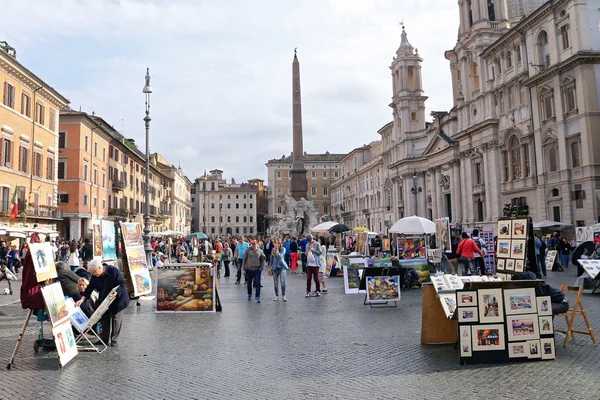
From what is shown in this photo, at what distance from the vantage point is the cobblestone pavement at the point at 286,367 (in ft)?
16.6

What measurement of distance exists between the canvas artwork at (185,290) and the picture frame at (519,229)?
6.45 m

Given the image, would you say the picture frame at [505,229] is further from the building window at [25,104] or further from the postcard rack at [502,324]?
the building window at [25,104]

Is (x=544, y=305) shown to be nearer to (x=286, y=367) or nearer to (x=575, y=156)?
(x=286, y=367)

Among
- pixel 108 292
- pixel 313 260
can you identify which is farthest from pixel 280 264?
pixel 108 292

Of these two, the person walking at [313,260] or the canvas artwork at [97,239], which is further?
the person walking at [313,260]

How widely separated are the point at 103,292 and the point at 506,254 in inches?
305

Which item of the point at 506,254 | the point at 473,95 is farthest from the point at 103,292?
the point at 473,95

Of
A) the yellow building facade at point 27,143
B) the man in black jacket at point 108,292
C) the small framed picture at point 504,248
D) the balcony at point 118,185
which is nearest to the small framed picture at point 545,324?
the small framed picture at point 504,248

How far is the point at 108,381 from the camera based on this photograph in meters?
5.54

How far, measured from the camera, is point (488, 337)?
6.09 metres

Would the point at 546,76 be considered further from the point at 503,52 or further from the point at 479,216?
the point at 479,216

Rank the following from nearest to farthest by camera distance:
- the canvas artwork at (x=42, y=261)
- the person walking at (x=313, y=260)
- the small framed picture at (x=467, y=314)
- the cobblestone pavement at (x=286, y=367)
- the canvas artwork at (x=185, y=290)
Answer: the cobblestone pavement at (x=286, y=367) < the small framed picture at (x=467, y=314) < the canvas artwork at (x=42, y=261) < the canvas artwork at (x=185, y=290) < the person walking at (x=313, y=260)

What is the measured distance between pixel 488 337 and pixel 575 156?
1092 inches

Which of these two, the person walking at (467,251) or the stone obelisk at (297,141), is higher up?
the stone obelisk at (297,141)
